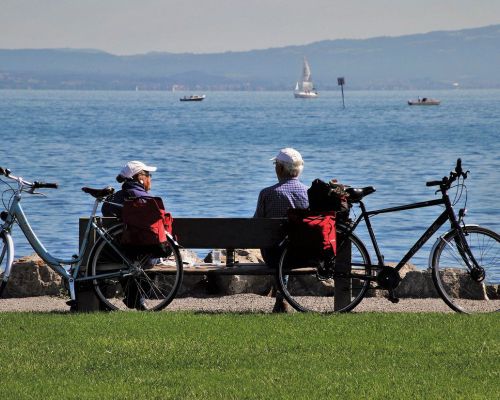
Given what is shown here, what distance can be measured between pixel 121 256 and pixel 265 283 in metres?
2.44

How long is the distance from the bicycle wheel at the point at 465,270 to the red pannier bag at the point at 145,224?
2047mm

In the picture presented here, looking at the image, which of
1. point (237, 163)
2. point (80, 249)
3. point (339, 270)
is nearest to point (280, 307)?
point (339, 270)

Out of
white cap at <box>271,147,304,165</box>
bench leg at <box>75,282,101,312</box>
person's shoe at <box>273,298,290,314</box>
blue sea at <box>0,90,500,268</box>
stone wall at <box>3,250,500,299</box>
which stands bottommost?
blue sea at <box>0,90,500,268</box>

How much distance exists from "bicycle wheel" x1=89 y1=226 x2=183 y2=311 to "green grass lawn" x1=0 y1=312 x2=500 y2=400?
33 cm

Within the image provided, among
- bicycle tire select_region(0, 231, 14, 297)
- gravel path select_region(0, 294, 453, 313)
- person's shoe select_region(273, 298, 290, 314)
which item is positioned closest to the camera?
bicycle tire select_region(0, 231, 14, 297)

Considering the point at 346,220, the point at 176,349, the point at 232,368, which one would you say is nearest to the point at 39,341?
the point at 176,349

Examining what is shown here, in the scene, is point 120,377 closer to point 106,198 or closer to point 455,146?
point 106,198

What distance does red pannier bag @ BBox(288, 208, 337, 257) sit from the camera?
912cm

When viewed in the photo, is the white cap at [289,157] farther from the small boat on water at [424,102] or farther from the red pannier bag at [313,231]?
the small boat on water at [424,102]

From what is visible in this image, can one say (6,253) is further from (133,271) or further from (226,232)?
(226,232)

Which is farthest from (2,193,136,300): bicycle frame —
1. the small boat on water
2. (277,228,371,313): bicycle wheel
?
the small boat on water

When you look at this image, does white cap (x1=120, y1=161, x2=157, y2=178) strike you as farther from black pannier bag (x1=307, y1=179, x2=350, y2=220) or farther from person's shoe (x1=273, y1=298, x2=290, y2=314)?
person's shoe (x1=273, y1=298, x2=290, y2=314)

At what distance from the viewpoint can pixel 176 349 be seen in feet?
25.1

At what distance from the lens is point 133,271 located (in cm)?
929
